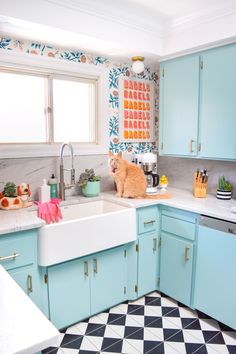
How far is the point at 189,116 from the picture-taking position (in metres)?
2.62

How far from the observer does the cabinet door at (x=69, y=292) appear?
204 centimetres

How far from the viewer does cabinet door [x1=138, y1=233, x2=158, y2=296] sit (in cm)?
250

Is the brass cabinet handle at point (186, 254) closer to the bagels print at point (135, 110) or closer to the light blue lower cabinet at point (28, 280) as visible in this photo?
the light blue lower cabinet at point (28, 280)

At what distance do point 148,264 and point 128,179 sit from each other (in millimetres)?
760

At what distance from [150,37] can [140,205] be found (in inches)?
57.5

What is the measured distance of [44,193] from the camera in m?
2.36

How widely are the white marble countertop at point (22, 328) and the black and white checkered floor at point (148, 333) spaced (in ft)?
4.07

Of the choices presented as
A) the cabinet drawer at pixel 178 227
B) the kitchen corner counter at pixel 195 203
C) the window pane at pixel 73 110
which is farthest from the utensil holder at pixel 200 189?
the window pane at pixel 73 110

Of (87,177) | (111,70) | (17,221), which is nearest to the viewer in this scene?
(17,221)

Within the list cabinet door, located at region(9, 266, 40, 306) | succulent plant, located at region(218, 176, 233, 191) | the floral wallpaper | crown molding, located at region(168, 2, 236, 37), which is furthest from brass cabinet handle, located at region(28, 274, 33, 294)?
crown molding, located at region(168, 2, 236, 37)

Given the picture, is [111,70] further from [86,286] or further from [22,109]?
[86,286]

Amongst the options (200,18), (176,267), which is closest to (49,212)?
(176,267)

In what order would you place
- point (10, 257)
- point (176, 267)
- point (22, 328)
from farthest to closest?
1. point (176, 267)
2. point (10, 257)
3. point (22, 328)

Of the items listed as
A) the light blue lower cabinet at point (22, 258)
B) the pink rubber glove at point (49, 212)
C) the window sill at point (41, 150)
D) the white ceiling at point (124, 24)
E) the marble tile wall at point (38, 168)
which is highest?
the white ceiling at point (124, 24)
